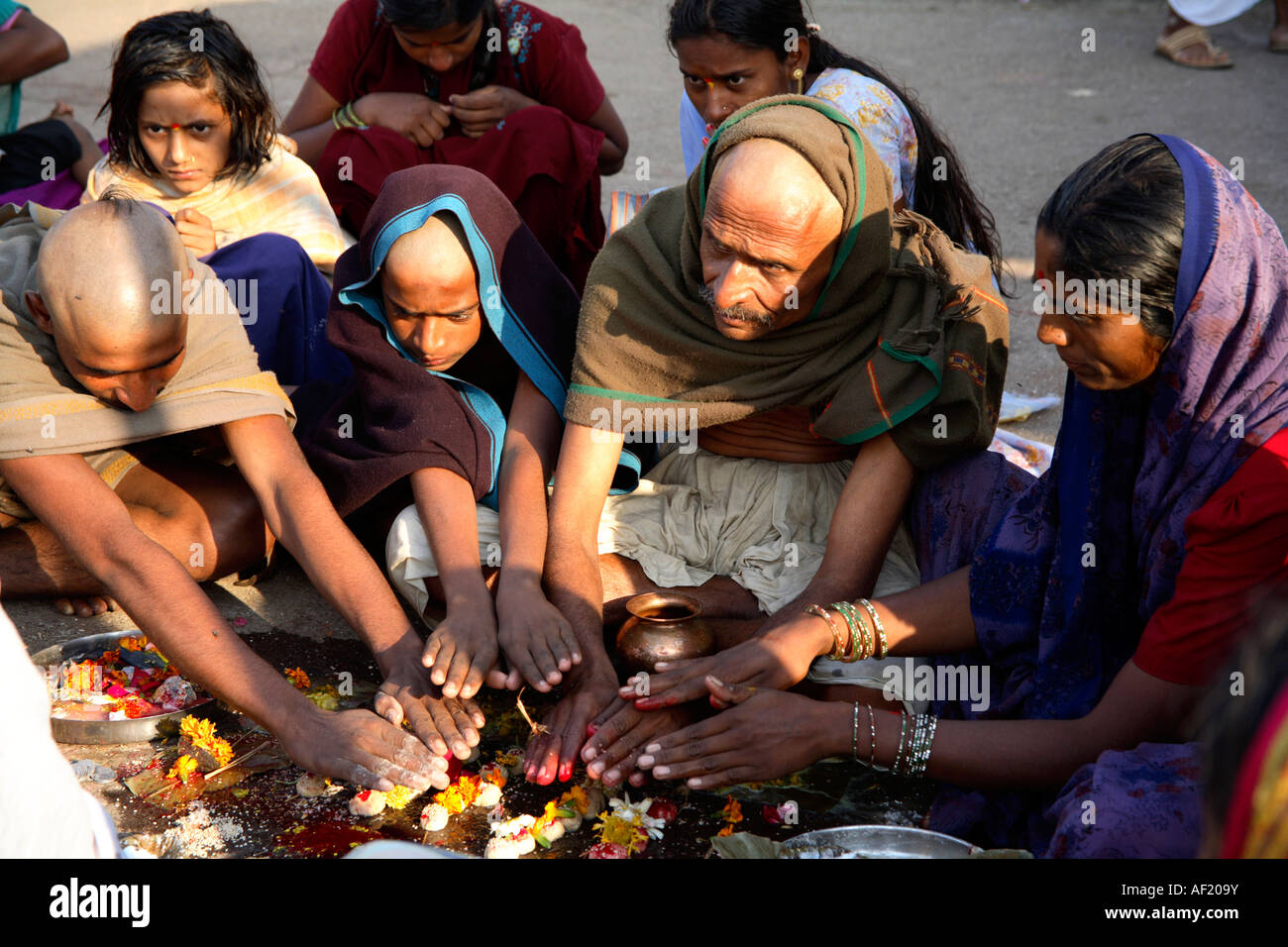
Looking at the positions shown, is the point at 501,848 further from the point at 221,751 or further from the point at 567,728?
the point at 221,751

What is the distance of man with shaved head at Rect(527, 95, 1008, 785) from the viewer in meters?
3.52

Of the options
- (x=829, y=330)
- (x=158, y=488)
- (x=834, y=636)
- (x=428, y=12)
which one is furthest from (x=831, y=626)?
(x=428, y=12)

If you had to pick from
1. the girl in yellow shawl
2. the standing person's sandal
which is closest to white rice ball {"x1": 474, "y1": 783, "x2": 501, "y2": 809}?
the girl in yellow shawl

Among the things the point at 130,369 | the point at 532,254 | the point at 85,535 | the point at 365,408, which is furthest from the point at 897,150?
the point at 85,535

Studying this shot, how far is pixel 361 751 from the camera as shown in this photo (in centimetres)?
314

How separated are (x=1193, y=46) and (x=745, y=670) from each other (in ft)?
29.5

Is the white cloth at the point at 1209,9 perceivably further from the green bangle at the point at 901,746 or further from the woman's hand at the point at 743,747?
the woman's hand at the point at 743,747

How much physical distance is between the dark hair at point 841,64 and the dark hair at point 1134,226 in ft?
6.24

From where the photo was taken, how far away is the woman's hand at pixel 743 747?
10.3ft

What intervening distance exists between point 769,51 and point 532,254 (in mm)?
1329

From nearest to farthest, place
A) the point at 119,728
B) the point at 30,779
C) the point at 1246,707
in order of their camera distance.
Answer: the point at 1246,707, the point at 30,779, the point at 119,728

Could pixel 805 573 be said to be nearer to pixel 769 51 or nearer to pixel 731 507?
pixel 731 507

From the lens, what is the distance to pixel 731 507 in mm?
4105

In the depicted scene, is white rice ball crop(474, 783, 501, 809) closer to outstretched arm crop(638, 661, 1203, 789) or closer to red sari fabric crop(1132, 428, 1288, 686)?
outstretched arm crop(638, 661, 1203, 789)
